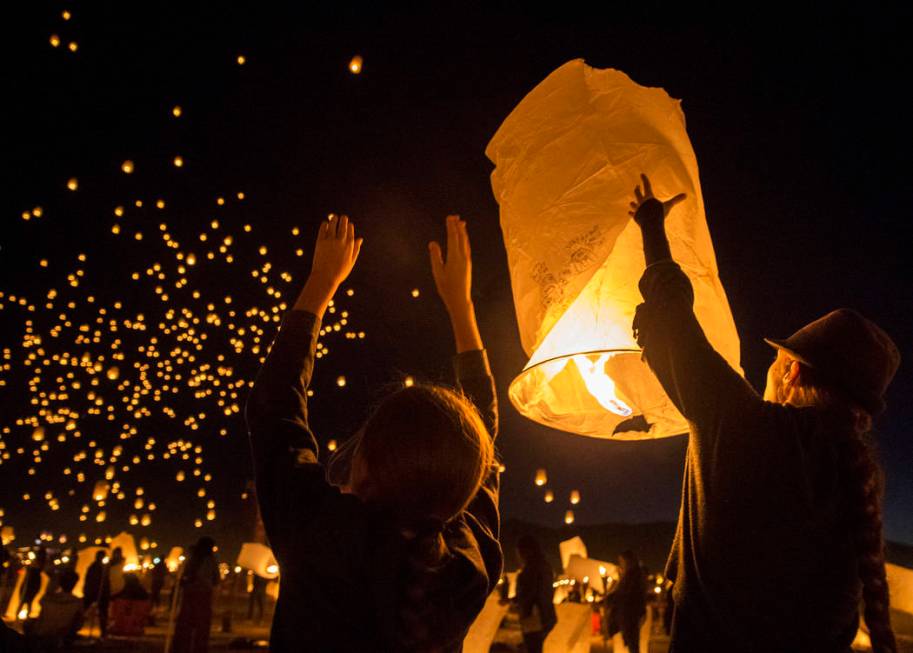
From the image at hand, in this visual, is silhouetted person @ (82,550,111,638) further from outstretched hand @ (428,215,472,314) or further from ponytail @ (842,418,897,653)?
ponytail @ (842,418,897,653)

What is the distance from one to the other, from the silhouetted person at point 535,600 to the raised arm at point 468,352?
503cm

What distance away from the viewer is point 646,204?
4.40 ft

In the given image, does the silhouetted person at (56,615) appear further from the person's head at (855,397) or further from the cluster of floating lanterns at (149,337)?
the person's head at (855,397)

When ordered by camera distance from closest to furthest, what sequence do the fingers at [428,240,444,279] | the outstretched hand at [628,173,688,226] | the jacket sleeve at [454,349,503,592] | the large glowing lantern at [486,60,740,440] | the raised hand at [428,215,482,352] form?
1. the jacket sleeve at [454,349,503,592]
2. the outstretched hand at [628,173,688,226]
3. the large glowing lantern at [486,60,740,440]
4. the raised hand at [428,215,482,352]
5. the fingers at [428,240,444,279]

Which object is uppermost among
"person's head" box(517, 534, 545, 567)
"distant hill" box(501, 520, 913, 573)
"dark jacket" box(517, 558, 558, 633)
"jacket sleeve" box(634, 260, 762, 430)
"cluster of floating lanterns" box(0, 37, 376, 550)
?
"cluster of floating lanterns" box(0, 37, 376, 550)

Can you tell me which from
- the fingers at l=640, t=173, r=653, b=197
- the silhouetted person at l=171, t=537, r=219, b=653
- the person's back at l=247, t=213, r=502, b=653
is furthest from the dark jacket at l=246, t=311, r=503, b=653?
the silhouetted person at l=171, t=537, r=219, b=653

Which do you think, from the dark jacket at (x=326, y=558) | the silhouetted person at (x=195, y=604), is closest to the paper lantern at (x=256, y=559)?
the silhouetted person at (x=195, y=604)

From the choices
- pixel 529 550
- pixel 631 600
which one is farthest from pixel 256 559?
pixel 631 600

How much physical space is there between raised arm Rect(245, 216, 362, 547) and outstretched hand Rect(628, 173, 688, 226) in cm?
80

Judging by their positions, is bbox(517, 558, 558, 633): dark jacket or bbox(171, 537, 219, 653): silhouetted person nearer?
bbox(517, 558, 558, 633): dark jacket

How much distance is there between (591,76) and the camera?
61.1 inches

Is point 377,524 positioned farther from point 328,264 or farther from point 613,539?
point 613,539

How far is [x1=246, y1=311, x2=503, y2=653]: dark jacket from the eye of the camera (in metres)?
0.97

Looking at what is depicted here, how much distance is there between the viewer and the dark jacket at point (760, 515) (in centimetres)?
109
